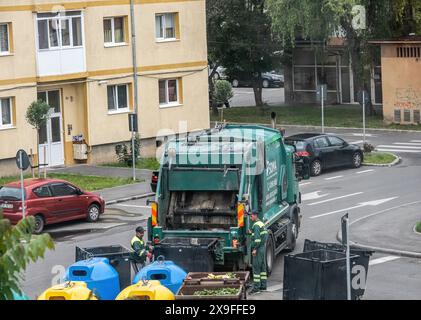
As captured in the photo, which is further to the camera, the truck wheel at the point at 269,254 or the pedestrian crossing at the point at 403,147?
the pedestrian crossing at the point at 403,147

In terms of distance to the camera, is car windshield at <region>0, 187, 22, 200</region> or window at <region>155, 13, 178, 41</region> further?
window at <region>155, 13, 178, 41</region>

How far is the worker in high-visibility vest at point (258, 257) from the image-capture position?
822 inches

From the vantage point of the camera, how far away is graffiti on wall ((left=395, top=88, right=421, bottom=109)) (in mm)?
49281

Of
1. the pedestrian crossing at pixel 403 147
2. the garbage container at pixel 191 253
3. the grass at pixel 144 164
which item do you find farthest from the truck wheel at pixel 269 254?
the pedestrian crossing at pixel 403 147

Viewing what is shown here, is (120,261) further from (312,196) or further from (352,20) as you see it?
(352,20)

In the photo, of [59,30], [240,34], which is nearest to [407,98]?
[240,34]

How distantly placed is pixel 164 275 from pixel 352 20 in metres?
34.6

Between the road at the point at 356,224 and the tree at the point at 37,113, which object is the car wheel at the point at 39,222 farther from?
the tree at the point at 37,113

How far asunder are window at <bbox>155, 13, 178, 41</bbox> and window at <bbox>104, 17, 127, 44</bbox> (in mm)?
1566

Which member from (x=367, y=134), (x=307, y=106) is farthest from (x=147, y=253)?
(x=307, y=106)

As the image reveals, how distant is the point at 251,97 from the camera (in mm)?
68875

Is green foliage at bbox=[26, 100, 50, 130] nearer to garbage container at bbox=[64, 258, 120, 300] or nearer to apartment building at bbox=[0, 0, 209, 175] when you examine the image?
apartment building at bbox=[0, 0, 209, 175]

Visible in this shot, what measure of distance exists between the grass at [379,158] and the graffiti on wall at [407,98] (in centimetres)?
787

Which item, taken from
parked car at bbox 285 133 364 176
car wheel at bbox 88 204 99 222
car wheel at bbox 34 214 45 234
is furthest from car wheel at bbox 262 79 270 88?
car wheel at bbox 34 214 45 234
